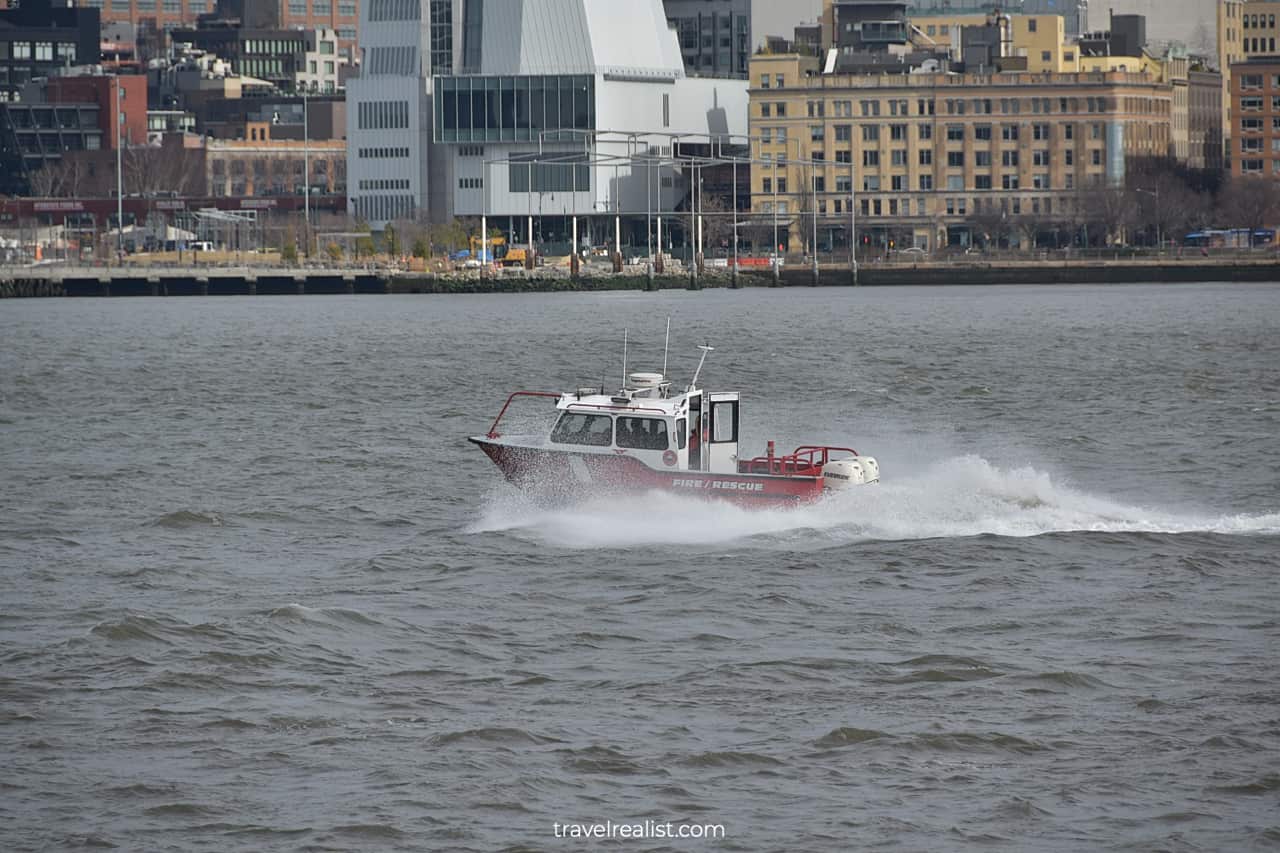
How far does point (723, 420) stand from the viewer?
4053 centimetres

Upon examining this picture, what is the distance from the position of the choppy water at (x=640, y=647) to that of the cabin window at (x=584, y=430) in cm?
121

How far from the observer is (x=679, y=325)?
128 m

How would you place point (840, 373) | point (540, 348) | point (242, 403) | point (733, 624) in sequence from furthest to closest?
point (540, 348) → point (840, 373) → point (242, 403) → point (733, 624)

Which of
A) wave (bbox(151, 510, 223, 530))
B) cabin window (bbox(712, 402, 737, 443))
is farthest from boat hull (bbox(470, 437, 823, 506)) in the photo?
wave (bbox(151, 510, 223, 530))

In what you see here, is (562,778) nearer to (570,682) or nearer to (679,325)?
(570,682)

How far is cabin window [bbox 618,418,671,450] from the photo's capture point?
39.7 metres

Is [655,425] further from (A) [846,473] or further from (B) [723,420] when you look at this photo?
(A) [846,473]

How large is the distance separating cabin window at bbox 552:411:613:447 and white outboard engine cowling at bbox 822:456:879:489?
3.71 m

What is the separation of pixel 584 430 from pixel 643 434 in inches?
45.4

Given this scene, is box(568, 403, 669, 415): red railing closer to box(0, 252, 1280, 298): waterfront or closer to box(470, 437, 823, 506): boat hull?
box(470, 437, 823, 506): boat hull

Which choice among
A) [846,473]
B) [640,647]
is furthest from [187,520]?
[640,647]

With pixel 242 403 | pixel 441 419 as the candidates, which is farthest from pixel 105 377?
pixel 441 419

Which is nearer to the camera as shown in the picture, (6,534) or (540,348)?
(6,534)

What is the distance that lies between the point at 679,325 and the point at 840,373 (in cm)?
4093
